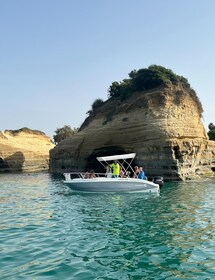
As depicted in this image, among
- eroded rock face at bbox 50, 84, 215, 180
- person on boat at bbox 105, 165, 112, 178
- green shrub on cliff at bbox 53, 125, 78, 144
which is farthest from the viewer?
green shrub on cliff at bbox 53, 125, 78, 144

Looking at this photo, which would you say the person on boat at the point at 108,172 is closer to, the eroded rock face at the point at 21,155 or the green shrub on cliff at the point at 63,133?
the eroded rock face at the point at 21,155

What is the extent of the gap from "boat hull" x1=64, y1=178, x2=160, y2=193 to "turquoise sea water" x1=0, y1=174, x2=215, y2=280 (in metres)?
6.79

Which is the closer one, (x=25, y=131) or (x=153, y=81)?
(x=153, y=81)

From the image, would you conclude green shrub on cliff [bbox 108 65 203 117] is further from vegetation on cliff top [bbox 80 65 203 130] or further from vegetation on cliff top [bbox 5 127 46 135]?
vegetation on cliff top [bbox 5 127 46 135]

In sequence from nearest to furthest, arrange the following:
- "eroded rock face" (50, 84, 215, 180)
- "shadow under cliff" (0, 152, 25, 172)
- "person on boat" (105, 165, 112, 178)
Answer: "person on boat" (105, 165, 112, 178), "eroded rock face" (50, 84, 215, 180), "shadow under cliff" (0, 152, 25, 172)

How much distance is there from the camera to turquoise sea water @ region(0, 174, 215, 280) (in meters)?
9.64

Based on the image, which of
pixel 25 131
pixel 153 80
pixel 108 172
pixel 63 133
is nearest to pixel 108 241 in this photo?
pixel 108 172

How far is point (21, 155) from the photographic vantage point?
245 ft

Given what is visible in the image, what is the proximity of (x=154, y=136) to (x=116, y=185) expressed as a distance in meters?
14.0

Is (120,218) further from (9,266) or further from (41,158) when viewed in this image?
(41,158)

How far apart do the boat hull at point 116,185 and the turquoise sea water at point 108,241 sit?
6792mm

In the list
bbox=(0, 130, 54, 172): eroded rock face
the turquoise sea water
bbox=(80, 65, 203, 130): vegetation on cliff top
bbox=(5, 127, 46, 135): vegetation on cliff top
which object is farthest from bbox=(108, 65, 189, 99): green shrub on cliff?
bbox=(5, 127, 46, 135): vegetation on cliff top

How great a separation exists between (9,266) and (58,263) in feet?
4.55

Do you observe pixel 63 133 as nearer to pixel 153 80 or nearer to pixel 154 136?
pixel 153 80
